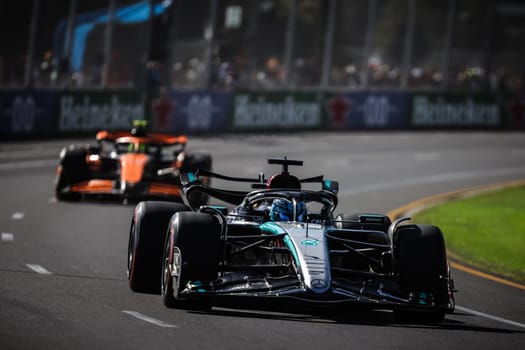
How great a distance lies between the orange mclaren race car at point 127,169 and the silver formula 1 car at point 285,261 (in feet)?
26.2

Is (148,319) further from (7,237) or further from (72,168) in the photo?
(72,168)

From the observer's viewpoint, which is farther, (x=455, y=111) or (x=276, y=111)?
(x=455, y=111)

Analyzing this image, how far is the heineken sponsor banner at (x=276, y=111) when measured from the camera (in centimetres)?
3809

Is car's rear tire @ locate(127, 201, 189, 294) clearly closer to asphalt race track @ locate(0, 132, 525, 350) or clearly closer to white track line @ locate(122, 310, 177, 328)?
asphalt race track @ locate(0, 132, 525, 350)

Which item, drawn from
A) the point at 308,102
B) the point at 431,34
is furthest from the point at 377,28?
the point at 308,102

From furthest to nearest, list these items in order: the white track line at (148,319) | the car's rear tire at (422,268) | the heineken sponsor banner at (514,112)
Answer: the heineken sponsor banner at (514,112), the car's rear tire at (422,268), the white track line at (148,319)

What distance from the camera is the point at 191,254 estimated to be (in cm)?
1005

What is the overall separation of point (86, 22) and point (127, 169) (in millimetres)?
15546

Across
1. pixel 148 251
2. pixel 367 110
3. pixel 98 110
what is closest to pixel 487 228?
pixel 148 251

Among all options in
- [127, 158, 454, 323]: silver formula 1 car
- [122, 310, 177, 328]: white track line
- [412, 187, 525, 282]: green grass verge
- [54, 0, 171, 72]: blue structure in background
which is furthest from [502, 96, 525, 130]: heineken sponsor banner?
[122, 310, 177, 328]: white track line

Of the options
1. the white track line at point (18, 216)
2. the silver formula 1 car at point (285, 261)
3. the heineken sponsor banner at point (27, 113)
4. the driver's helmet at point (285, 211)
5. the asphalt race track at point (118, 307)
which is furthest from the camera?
the heineken sponsor banner at point (27, 113)

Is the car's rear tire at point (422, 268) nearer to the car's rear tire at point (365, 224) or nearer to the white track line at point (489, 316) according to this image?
the white track line at point (489, 316)

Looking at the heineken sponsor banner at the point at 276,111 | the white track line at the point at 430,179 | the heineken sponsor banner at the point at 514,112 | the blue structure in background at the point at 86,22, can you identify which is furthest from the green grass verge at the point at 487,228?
the heineken sponsor banner at the point at 514,112

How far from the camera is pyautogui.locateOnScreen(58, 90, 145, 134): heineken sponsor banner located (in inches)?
1278
